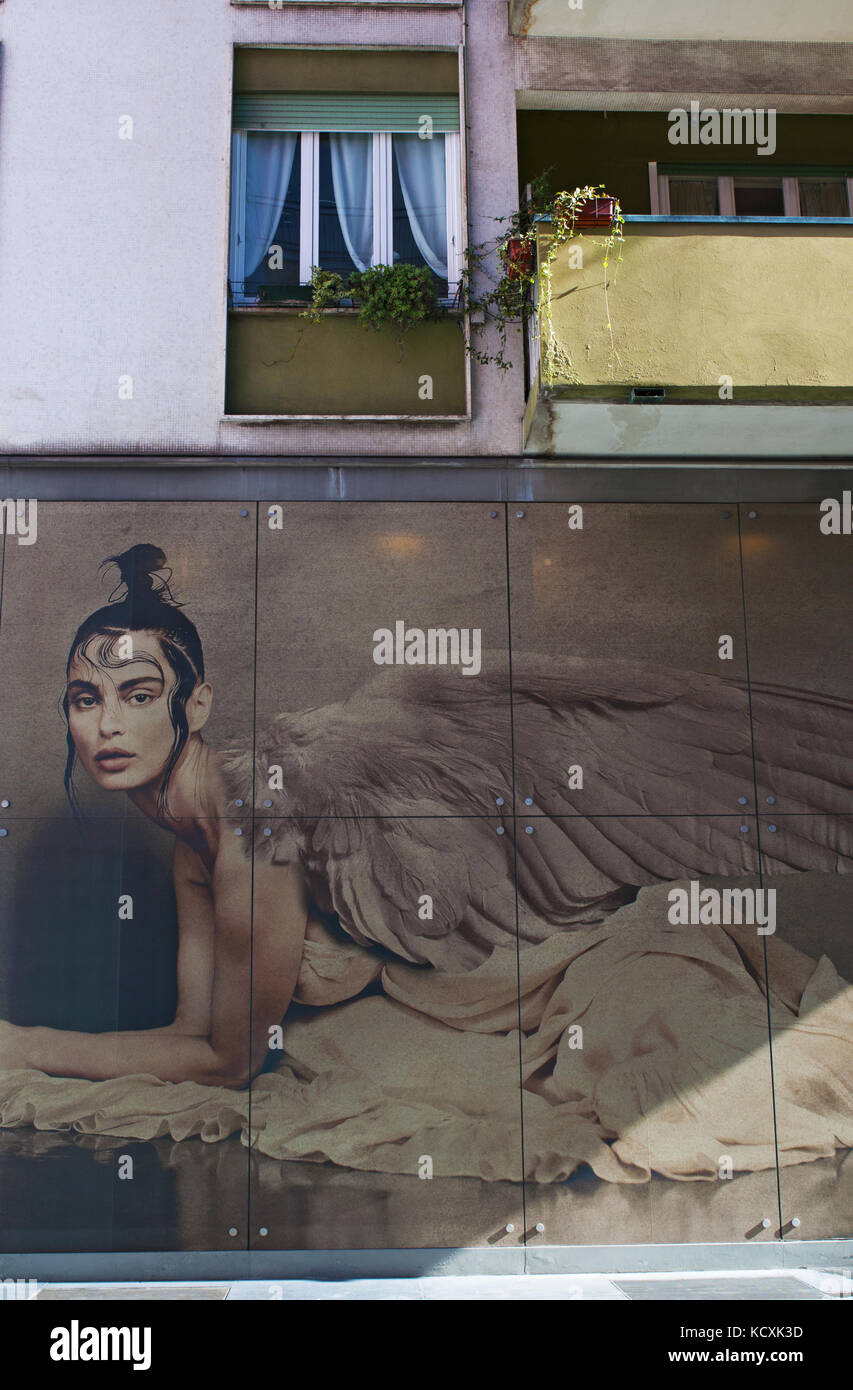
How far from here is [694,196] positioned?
8391 millimetres

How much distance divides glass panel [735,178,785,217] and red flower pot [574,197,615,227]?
251 centimetres

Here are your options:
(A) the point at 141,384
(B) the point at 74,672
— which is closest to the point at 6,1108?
(B) the point at 74,672

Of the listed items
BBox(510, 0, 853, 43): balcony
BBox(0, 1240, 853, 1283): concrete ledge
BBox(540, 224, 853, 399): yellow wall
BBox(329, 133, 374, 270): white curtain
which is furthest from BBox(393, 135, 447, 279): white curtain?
BBox(0, 1240, 853, 1283): concrete ledge

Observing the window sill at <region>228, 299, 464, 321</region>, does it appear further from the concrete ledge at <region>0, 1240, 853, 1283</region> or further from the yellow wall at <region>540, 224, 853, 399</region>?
the concrete ledge at <region>0, 1240, 853, 1283</region>

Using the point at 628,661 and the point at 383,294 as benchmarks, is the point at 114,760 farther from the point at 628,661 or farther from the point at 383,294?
the point at 383,294

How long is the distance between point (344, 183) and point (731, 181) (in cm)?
340

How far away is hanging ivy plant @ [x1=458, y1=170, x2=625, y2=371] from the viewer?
6590mm

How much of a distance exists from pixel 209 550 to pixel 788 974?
5.17m

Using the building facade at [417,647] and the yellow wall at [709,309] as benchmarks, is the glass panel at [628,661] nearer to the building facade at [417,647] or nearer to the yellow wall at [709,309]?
the building facade at [417,647]

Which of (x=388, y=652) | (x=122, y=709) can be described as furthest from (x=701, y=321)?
(x=122, y=709)

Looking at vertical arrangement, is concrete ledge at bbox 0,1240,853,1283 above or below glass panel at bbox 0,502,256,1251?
below

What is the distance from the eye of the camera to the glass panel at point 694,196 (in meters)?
8.38

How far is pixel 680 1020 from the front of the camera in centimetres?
673
